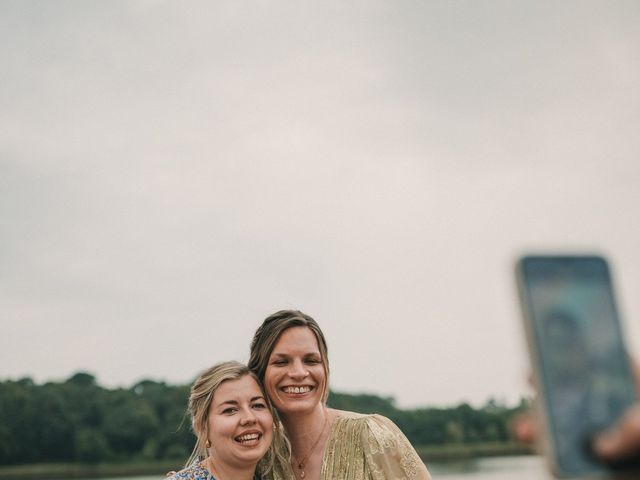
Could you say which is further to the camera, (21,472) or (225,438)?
(21,472)

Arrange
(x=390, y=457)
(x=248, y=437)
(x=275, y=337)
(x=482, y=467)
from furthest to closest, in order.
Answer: (x=482, y=467) → (x=275, y=337) → (x=390, y=457) → (x=248, y=437)

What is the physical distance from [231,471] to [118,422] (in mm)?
62685

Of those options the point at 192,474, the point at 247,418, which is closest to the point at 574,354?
the point at 247,418

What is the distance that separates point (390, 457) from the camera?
4.84 metres

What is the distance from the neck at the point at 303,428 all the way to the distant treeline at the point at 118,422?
54.9 m

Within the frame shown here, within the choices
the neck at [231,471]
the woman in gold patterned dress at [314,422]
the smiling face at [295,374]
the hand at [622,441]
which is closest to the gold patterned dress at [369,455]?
the woman in gold patterned dress at [314,422]

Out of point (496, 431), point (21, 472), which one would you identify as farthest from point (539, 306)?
point (21, 472)

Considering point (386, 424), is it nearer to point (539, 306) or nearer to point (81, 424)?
point (539, 306)

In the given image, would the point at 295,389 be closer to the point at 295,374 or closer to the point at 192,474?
the point at 295,374

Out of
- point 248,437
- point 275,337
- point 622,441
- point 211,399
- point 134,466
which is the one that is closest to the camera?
point 622,441

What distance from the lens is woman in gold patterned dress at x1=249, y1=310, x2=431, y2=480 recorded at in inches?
191

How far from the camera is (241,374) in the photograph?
4992 millimetres

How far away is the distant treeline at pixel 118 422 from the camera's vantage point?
197 feet

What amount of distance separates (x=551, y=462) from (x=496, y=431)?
218 ft
